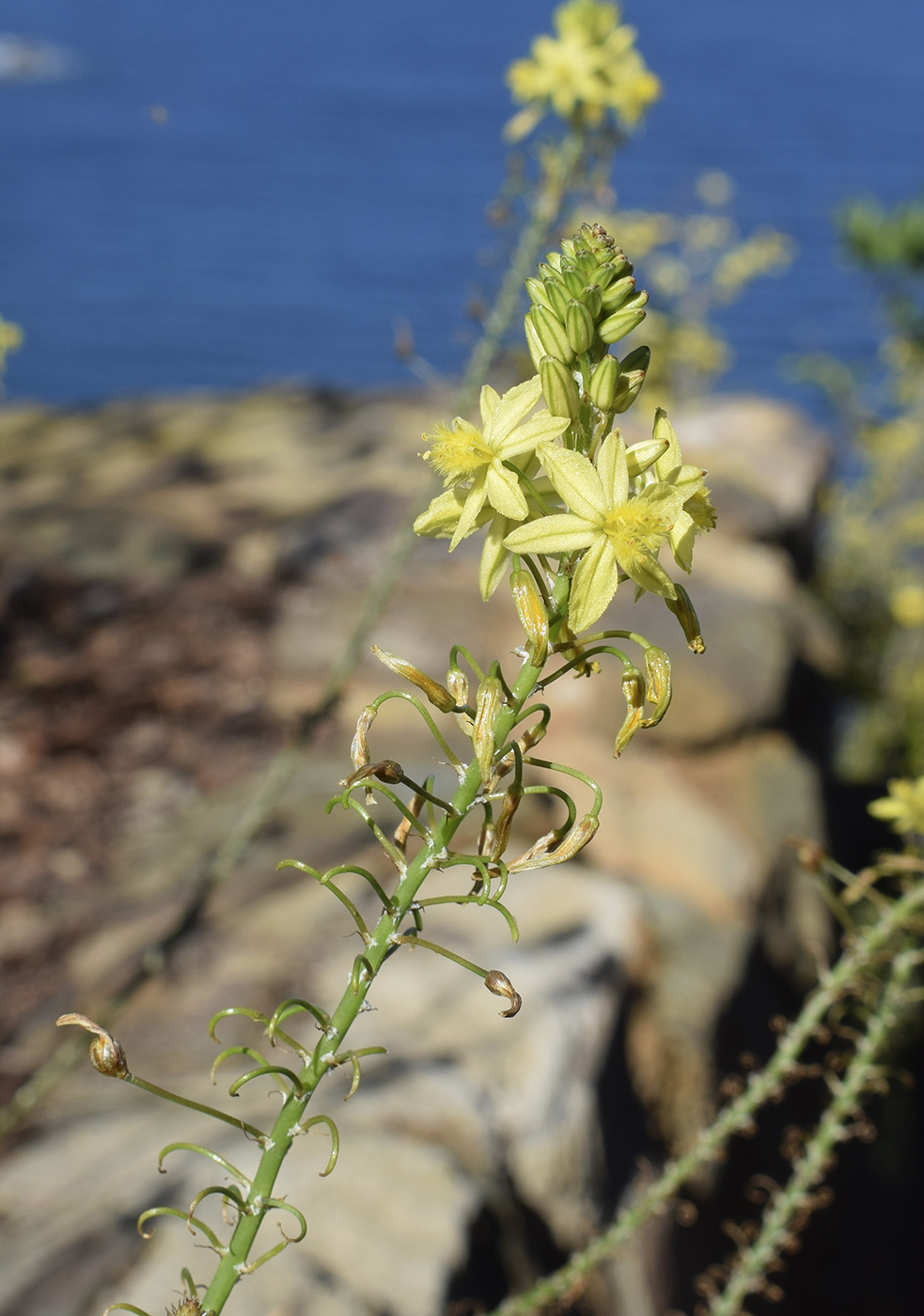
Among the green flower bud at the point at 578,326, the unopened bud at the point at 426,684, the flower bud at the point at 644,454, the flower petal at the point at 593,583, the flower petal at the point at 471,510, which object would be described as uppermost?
the green flower bud at the point at 578,326

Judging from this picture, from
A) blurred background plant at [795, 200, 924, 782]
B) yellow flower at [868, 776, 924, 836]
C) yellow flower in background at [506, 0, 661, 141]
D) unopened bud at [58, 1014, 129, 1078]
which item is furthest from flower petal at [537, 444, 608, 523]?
blurred background plant at [795, 200, 924, 782]

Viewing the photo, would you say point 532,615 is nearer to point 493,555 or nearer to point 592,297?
point 493,555

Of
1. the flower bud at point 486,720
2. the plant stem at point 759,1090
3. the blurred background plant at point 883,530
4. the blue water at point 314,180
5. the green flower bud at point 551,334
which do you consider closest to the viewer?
the flower bud at point 486,720

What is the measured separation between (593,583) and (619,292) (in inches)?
12.7

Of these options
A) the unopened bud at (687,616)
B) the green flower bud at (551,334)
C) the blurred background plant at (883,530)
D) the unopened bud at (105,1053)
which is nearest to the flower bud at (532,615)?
the unopened bud at (687,616)

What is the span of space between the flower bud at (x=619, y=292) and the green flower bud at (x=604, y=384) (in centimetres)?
7

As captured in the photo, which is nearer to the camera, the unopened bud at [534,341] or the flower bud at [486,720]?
the flower bud at [486,720]

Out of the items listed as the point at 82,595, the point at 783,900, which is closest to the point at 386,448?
the point at 82,595

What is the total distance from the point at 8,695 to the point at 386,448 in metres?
2.68

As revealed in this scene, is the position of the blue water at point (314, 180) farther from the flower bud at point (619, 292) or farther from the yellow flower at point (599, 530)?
the yellow flower at point (599, 530)

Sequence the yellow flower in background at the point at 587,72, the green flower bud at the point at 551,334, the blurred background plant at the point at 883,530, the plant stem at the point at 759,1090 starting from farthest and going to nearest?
the blurred background plant at the point at 883,530, the yellow flower in background at the point at 587,72, the plant stem at the point at 759,1090, the green flower bud at the point at 551,334

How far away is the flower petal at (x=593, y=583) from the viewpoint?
1.17 m

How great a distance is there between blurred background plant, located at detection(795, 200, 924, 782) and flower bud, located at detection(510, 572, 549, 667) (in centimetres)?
545

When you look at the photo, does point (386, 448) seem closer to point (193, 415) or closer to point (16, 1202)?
point (193, 415)
